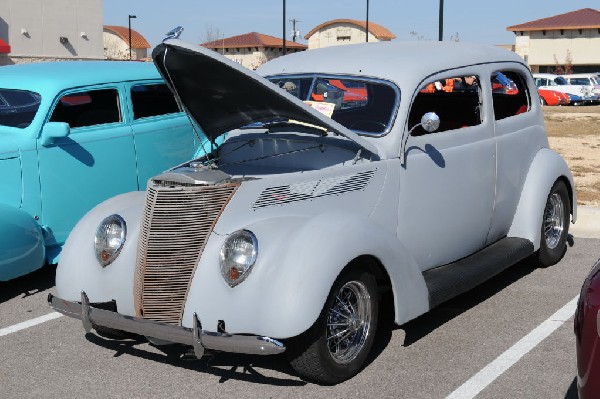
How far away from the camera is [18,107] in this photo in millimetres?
7141

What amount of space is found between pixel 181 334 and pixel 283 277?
607 millimetres

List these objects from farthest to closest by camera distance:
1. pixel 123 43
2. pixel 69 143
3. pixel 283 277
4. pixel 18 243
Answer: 1. pixel 123 43
2. pixel 69 143
3. pixel 18 243
4. pixel 283 277

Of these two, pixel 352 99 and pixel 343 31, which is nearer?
pixel 352 99

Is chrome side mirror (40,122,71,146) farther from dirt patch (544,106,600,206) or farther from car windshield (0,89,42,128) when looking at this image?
dirt patch (544,106,600,206)

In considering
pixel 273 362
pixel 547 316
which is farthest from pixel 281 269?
pixel 547 316

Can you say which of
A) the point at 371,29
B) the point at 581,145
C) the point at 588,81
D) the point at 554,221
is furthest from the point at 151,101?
the point at 371,29

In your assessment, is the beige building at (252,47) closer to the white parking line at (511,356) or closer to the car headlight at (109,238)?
the white parking line at (511,356)

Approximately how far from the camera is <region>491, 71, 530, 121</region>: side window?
660 centimetres

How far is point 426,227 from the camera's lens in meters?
5.50

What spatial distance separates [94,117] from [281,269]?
3.73 meters

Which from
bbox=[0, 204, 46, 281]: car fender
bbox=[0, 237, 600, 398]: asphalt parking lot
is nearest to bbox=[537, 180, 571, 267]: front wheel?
bbox=[0, 237, 600, 398]: asphalt parking lot

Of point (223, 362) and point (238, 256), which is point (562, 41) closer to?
point (223, 362)

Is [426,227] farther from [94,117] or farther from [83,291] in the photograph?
[94,117]

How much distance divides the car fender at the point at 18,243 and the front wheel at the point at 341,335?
107 inches
